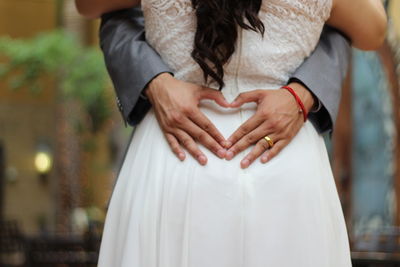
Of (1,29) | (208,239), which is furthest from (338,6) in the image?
(1,29)

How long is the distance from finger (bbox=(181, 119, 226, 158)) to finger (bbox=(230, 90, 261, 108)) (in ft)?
0.21

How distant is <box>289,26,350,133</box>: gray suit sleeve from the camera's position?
1.34 meters

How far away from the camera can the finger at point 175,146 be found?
4.11 feet

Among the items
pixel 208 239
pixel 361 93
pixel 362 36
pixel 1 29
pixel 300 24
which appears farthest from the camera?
pixel 1 29

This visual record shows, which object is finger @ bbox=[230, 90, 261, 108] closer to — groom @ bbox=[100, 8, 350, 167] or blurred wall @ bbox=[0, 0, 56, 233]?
groom @ bbox=[100, 8, 350, 167]

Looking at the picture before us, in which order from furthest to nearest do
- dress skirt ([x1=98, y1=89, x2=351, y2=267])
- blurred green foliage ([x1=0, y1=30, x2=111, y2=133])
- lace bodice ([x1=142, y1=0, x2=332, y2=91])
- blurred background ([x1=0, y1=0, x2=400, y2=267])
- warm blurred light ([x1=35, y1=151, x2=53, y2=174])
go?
warm blurred light ([x1=35, y1=151, x2=53, y2=174]) < blurred green foliage ([x1=0, y1=30, x2=111, y2=133]) < blurred background ([x1=0, y1=0, x2=400, y2=267]) < lace bodice ([x1=142, y1=0, x2=332, y2=91]) < dress skirt ([x1=98, y1=89, x2=351, y2=267])

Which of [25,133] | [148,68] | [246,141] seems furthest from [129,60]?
[25,133]

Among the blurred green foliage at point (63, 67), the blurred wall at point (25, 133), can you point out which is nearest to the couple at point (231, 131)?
the blurred green foliage at point (63, 67)

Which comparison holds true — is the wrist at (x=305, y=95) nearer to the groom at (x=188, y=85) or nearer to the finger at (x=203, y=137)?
the groom at (x=188, y=85)

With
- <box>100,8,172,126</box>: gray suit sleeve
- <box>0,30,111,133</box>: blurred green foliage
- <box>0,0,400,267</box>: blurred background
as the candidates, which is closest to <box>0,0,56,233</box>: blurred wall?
<box>0,0,400,267</box>: blurred background

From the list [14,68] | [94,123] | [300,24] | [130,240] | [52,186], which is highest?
[300,24]

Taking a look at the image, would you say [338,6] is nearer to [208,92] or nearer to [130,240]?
[208,92]

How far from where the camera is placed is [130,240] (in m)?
1.23

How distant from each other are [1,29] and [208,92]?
1535cm
